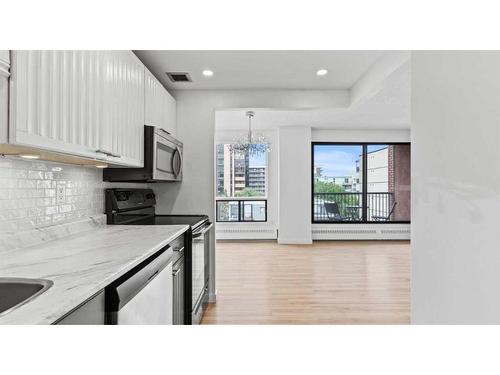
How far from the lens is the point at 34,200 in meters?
1.66

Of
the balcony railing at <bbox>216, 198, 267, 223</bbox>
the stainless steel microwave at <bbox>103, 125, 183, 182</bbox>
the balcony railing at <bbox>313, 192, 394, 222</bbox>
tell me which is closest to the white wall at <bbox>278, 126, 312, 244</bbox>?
the balcony railing at <bbox>313, 192, 394, 222</bbox>

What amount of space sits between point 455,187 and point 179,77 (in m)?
2.60

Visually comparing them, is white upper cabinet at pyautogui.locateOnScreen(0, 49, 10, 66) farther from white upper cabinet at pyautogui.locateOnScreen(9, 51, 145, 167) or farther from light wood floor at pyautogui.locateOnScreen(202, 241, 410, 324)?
light wood floor at pyautogui.locateOnScreen(202, 241, 410, 324)

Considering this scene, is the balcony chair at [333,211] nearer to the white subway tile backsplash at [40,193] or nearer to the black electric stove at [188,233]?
the black electric stove at [188,233]

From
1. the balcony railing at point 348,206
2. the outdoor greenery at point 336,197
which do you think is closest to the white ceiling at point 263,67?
the outdoor greenery at point 336,197

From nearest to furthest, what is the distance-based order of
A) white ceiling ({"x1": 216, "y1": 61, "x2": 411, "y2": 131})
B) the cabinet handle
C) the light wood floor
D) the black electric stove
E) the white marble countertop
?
the white marble countertop
the cabinet handle
the black electric stove
the light wood floor
white ceiling ({"x1": 216, "y1": 61, "x2": 411, "y2": 131})

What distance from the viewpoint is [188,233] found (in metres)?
2.41

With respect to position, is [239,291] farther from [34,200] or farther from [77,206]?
[34,200]

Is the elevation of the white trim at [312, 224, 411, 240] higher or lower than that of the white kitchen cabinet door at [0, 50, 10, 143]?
lower

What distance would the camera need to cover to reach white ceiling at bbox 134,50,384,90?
2564 millimetres

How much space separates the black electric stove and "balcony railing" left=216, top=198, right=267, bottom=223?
3677mm

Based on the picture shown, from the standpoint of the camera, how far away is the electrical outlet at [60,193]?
6.17 ft

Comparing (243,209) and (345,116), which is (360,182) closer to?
(345,116)

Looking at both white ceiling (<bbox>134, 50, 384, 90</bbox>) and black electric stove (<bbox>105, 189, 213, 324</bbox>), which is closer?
black electric stove (<bbox>105, 189, 213, 324</bbox>)
